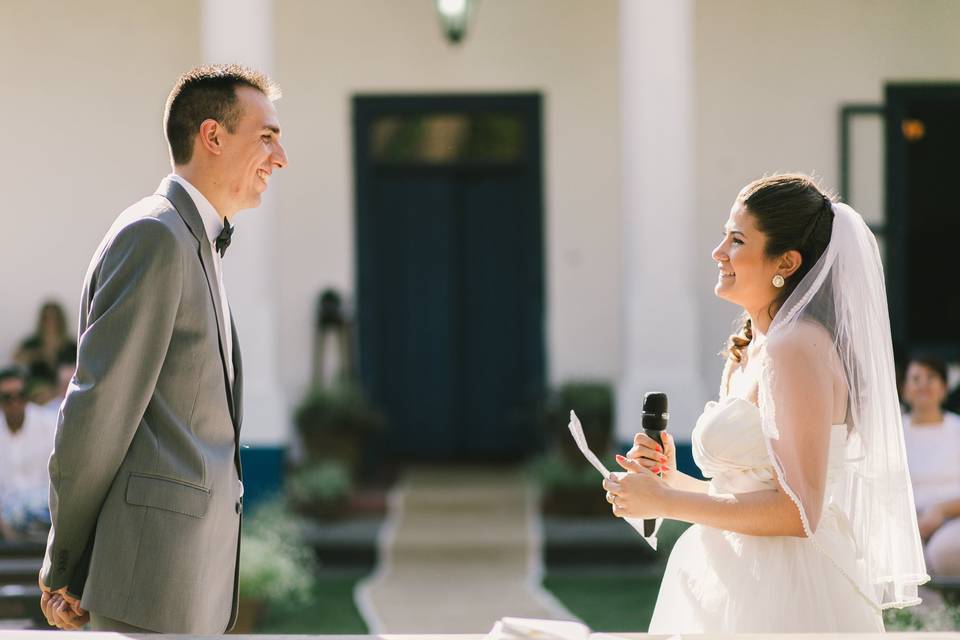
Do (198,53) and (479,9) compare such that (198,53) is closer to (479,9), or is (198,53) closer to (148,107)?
(148,107)

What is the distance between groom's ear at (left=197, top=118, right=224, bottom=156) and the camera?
2795 mm

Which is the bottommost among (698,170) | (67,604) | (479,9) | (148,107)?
(67,604)

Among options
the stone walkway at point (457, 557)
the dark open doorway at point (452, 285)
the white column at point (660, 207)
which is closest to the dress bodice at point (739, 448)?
the stone walkway at point (457, 557)

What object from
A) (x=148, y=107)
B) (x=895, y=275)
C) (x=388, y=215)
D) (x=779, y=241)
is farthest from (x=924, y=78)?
(x=779, y=241)

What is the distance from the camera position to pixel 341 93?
30.5ft

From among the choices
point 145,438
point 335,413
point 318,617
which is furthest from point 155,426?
point 335,413

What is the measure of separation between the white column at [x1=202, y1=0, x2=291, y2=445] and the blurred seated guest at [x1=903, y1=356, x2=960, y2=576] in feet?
13.6

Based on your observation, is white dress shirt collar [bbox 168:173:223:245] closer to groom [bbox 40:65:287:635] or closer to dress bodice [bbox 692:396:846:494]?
groom [bbox 40:65:287:635]

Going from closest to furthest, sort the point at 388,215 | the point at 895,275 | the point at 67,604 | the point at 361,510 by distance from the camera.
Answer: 1. the point at 67,604
2. the point at 361,510
3. the point at 895,275
4. the point at 388,215

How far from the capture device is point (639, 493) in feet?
8.80

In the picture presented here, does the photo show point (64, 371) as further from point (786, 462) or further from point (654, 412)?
point (786, 462)

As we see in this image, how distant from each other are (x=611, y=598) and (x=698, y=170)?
12.1ft

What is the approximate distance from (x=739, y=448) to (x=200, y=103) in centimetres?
151

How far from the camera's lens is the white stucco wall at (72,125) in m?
9.23
